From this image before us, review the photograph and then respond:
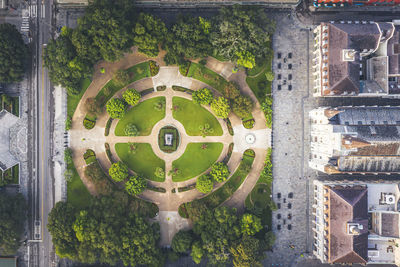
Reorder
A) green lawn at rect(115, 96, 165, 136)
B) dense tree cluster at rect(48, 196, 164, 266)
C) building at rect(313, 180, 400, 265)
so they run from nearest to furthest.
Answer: building at rect(313, 180, 400, 265), dense tree cluster at rect(48, 196, 164, 266), green lawn at rect(115, 96, 165, 136)

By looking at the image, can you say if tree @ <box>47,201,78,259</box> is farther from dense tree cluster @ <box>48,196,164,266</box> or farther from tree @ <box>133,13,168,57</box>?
tree @ <box>133,13,168,57</box>

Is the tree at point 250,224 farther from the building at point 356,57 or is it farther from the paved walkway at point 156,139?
the building at point 356,57

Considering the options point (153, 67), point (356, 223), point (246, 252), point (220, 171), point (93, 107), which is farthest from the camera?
point (153, 67)

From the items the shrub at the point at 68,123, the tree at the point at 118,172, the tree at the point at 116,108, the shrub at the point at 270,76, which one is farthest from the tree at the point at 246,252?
the shrub at the point at 68,123

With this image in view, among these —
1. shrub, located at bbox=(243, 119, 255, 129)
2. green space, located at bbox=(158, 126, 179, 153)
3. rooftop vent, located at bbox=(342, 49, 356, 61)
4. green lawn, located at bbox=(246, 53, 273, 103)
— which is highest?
rooftop vent, located at bbox=(342, 49, 356, 61)

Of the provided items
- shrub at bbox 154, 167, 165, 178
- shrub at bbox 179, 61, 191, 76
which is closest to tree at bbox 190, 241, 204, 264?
shrub at bbox 154, 167, 165, 178

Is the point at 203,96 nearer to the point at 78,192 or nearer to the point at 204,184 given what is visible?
the point at 204,184

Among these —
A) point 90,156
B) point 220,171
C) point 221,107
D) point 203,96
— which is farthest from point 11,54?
point 220,171

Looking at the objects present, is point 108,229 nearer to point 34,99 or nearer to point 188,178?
point 188,178
